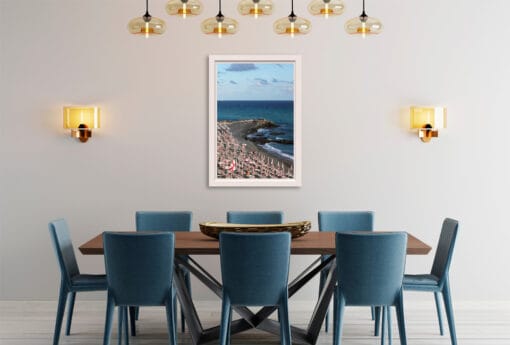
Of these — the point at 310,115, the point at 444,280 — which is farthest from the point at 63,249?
the point at 444,280

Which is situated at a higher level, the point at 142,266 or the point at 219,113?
the point at 219,113

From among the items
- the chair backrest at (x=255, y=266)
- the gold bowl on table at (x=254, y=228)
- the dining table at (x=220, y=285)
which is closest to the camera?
the chair backrest at (x=255, y=266)

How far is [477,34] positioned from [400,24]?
740mm

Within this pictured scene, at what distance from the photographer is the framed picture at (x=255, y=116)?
19.9 feet

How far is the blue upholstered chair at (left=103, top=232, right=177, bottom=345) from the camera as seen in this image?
4020 millimetres

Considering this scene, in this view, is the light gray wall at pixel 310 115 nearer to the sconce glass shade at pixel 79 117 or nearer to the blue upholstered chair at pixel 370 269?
the sconce glass shade at pixel 79 117

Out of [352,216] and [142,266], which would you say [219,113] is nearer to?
[352,216]

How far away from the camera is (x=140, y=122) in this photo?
6082mm

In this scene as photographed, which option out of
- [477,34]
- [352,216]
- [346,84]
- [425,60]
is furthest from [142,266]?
[477,34]

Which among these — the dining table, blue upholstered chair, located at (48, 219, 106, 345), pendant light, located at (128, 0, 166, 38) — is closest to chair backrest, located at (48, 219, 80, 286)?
blue upholstered chair, located at (48, 219, 106, 345)

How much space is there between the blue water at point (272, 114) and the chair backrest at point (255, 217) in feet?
2.84

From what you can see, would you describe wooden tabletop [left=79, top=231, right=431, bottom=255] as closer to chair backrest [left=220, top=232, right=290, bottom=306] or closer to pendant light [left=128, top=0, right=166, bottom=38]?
chair backrest [left=220, top=232, right=290, bottom=306]

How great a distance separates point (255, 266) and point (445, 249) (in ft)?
5.30

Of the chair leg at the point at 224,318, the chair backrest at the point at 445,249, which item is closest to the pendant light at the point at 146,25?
the chair leg at the point at 224,318
